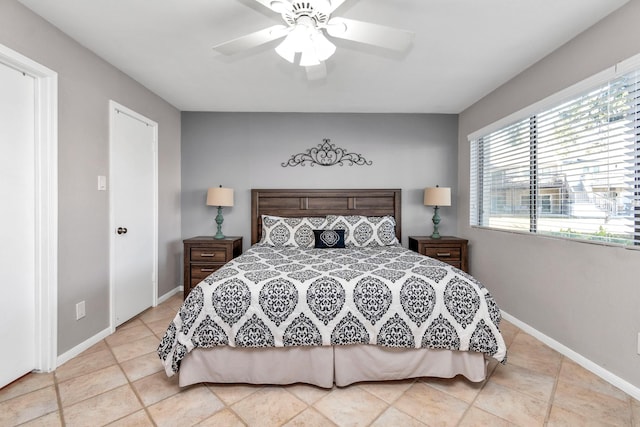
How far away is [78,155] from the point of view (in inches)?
88.8

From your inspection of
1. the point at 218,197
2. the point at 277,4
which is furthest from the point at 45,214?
the point at 277,4

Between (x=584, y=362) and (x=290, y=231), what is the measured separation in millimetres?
2727

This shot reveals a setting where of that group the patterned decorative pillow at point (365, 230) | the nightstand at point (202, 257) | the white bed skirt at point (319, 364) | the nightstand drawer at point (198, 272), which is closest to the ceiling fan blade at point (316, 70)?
the patterned decorative pillow at point (365, 230)

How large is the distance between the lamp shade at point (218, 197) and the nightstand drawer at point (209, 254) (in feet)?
1.87

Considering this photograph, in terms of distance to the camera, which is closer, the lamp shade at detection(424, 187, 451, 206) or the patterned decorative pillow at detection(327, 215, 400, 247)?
the patterned decorative pillow at detection(327, 215, 400, 247)

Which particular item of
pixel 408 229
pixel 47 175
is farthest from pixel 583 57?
pixel 47 175

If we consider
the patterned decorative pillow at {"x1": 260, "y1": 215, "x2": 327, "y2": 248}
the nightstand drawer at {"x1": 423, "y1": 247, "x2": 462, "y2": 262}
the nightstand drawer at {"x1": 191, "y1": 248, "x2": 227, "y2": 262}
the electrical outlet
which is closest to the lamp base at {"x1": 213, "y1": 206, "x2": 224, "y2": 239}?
the nightstand drawer at {"x1": 191, "y1": 248, "x2": 227, "y2": 262}

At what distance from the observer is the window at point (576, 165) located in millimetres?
1848

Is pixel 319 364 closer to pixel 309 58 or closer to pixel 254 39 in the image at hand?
pixel 309 58

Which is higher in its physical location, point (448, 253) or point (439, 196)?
point (439, 196)

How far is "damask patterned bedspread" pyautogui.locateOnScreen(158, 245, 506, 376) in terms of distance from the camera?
1.77m

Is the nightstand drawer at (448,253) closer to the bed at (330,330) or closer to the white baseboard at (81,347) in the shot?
the bed at (330,330)

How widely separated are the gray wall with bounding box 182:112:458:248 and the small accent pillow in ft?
3.08

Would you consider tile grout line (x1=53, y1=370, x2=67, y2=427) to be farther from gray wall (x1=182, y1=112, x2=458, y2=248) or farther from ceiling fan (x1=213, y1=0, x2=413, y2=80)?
ceiling fan (x1=213, y1=0, x2=413, y2=80)
